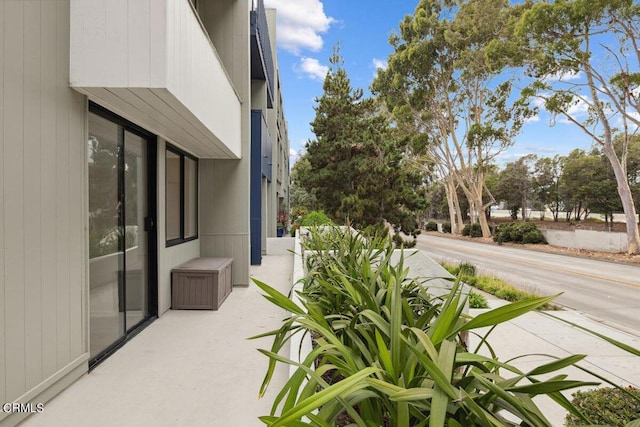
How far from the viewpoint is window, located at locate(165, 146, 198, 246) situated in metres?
5.20

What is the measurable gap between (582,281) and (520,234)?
37.1 ft

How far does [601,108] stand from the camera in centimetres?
1502

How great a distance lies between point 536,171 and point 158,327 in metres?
42.2

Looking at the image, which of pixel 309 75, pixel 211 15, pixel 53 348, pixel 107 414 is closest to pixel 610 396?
pixel 107 414

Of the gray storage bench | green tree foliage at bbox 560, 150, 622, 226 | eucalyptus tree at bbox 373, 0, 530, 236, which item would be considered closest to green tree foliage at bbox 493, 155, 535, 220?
green tree foliage at bbox 560, 150, 622, 226

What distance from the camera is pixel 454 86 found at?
851 inches

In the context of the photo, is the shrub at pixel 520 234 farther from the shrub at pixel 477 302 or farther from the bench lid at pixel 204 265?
the bench lid at pixel 204 265

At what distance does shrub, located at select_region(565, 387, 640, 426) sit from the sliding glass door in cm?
381

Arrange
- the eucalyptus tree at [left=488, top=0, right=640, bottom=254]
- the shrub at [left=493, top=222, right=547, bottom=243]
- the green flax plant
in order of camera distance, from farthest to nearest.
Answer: the shrub at [left=493, top=222, right=547, bottom=243]
the eucalyptus tree at [left=488, top=0, right=640, bottom=254]
the green flax plant

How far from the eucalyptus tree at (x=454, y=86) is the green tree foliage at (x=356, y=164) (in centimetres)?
406

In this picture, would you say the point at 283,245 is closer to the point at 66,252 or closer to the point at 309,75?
the point at 66,252

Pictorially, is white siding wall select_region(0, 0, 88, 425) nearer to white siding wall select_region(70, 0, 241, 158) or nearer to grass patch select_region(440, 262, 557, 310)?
white siding wall select_region(70, 0, 241, 158)

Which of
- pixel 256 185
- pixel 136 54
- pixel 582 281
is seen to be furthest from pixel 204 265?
pixel 582 281

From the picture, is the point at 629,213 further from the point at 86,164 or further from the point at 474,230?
the point at 86,164
